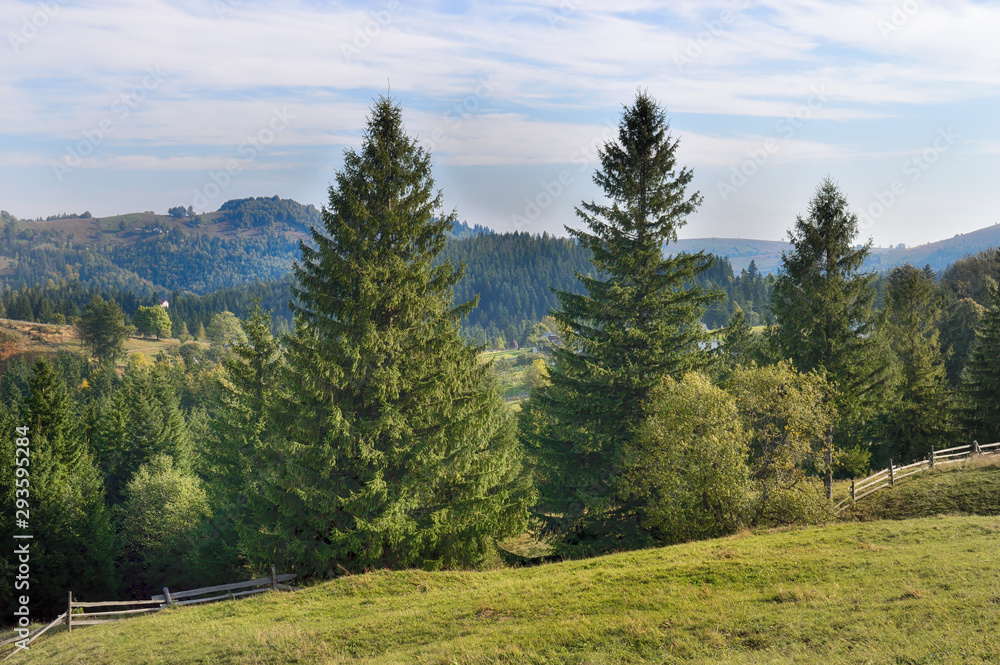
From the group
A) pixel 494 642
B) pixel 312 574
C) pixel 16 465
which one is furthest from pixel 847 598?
pixel 16 465

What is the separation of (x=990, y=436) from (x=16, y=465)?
2390 inches

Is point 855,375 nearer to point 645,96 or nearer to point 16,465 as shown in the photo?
point 645,96

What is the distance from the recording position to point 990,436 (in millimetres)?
40375

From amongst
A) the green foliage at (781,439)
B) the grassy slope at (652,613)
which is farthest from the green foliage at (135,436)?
the green foliage at (781,439)

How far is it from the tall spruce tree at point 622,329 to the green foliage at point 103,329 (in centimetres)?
12673

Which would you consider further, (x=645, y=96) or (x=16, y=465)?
(x=16, y=465)

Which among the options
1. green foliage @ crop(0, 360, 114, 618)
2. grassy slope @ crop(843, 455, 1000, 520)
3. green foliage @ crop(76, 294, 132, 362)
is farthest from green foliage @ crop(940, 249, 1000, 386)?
green foliage @ crop(76, 294, 132, 362)

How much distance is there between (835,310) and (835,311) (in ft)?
0.18

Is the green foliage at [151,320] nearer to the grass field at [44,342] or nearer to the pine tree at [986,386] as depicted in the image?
the grass field at [44,342]

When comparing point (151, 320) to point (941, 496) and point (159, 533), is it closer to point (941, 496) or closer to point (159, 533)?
point (159, 533)

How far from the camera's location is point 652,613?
14.8 metres

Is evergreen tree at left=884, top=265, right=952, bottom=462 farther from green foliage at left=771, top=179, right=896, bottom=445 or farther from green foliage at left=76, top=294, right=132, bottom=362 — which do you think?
green foliage at left=76, top=294, right=132, bottom=362

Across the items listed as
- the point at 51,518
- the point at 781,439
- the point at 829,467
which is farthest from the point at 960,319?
the point at 51,518

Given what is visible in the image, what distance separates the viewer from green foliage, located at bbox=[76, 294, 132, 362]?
411 ft
